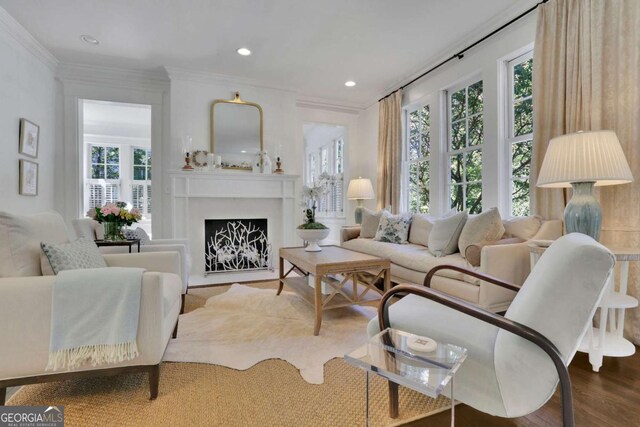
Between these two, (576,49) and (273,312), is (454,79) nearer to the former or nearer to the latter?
(576,49)

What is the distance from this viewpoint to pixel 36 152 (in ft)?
11.9

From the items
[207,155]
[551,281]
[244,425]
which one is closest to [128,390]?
[244,425]

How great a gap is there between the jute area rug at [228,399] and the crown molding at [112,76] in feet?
13.0

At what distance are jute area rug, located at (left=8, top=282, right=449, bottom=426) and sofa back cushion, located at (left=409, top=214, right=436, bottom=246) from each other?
2.12 m

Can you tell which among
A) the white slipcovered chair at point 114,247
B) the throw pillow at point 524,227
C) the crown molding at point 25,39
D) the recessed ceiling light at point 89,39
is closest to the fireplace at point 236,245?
the white slipcovered chair at point 114,247

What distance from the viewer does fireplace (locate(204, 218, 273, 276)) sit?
450 cm

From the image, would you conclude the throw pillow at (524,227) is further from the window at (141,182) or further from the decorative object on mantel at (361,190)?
the window at (141,182)

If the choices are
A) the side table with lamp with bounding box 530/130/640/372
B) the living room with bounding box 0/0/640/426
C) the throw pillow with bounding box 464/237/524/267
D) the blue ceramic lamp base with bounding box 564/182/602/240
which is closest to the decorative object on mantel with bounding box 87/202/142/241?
the living room with bounding box 0/0/640/426

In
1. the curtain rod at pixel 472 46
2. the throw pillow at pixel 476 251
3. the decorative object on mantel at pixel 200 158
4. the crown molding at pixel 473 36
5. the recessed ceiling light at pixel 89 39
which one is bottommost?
the throw pillow at pixel 476 251

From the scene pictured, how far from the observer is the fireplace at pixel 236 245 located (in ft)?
14.8

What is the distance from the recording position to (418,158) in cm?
462

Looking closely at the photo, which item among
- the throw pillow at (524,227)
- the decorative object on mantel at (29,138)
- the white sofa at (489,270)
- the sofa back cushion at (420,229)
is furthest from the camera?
the sofa back cushion at (420,229)

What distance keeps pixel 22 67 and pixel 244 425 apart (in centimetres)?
428

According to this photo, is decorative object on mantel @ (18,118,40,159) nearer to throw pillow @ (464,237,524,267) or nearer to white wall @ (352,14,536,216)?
throw pillow @ (464,237,524,267)
